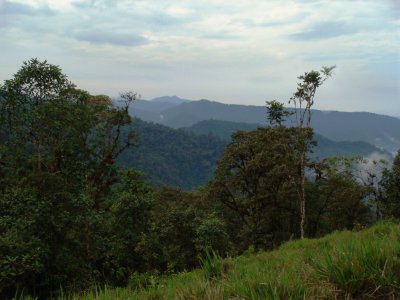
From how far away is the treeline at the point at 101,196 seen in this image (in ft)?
43.7

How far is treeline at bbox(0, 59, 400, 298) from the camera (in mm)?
13305

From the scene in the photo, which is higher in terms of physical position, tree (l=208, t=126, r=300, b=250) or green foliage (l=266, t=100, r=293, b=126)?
green foliage (l=266, t=100, r=293, b=126)

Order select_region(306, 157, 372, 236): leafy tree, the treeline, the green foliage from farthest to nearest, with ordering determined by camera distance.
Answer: select_region(306, 157, 372, 236): leafy tree → the green foliage → the treeline

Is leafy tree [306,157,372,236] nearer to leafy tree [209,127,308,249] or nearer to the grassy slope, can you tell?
leafy tree [209,127,308,249]

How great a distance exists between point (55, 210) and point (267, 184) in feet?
73.1

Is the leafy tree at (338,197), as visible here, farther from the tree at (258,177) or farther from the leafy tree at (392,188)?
the tree at (258,177)

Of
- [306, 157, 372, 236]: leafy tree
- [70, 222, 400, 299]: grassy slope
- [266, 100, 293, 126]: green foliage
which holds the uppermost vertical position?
[266, 100, 293, 126]: green foliage

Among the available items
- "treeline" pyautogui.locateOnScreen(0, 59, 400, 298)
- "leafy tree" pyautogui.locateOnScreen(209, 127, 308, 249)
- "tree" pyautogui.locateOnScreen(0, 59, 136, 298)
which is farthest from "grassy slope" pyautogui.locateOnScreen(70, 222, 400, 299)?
"leafy tree" pyautogui.locateOnScreen(209, 127, 308, 249)

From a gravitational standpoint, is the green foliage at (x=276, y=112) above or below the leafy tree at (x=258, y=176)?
above

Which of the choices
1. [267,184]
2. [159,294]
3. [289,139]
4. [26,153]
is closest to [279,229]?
[267,184]

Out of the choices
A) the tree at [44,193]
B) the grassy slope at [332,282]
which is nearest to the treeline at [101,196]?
the tree at [44,193]

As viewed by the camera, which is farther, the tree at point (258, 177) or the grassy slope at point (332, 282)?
the tree at point (258, 177)

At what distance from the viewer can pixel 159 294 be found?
4133 millimetres

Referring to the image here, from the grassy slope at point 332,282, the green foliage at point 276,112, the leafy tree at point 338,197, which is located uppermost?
the green foliage at point 276,112
